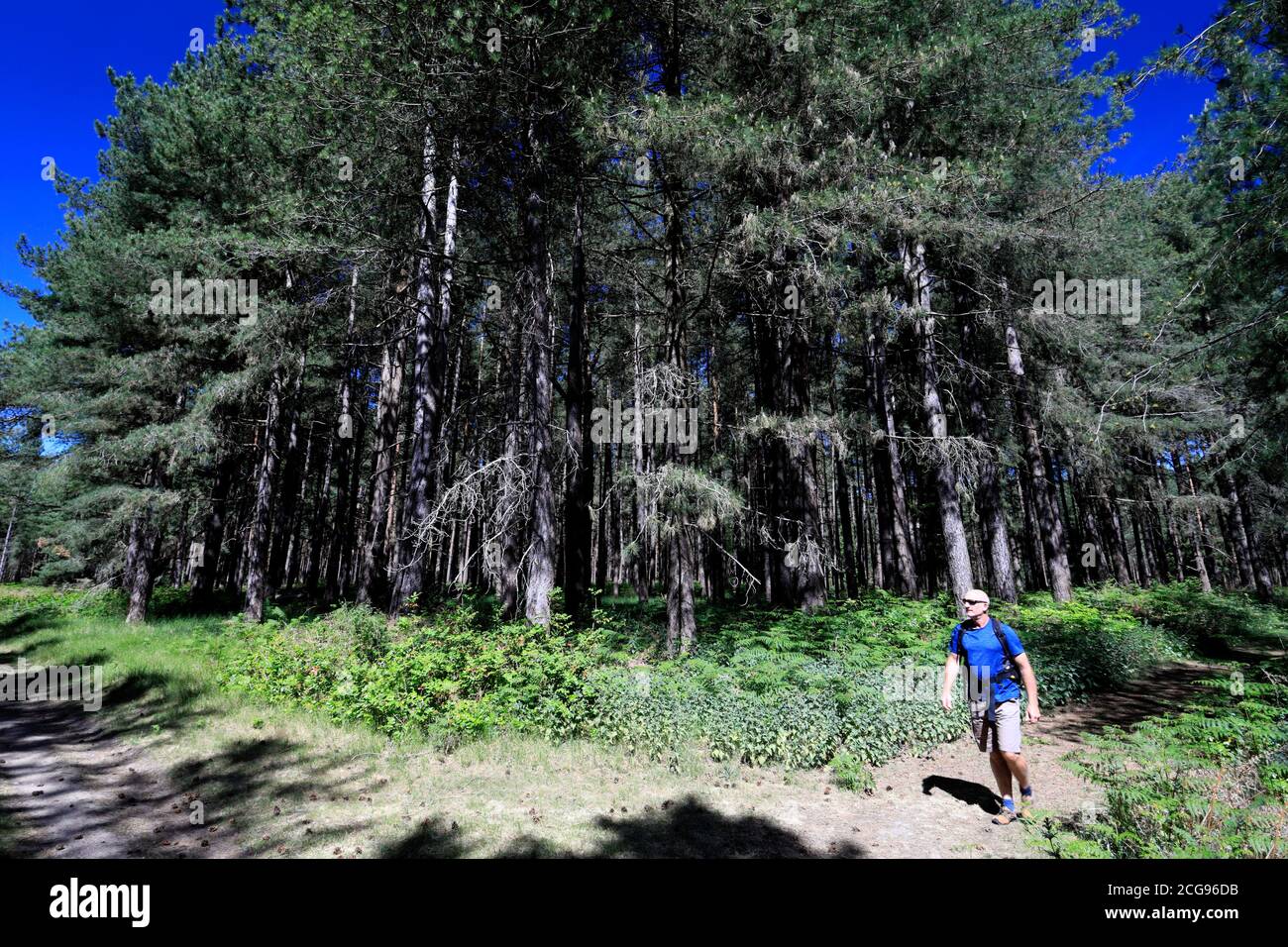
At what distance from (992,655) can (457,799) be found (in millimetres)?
5392

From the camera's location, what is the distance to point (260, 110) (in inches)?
480

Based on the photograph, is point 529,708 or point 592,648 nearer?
point 529,708

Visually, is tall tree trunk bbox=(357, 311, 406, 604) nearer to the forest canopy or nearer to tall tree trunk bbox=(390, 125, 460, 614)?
the forest canopy

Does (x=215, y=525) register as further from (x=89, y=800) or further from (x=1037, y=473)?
(x=1037, y=473)

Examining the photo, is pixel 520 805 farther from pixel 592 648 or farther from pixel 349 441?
pixel 349 441

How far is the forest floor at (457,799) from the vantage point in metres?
4.55

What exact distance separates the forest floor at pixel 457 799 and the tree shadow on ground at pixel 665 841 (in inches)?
0.7

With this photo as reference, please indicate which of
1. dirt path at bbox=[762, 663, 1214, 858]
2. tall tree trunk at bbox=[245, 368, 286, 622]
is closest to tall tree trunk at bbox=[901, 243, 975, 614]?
dirt path at bbox=[762, 663, 1214, 858]

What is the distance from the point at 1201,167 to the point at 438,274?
14119 millimetres

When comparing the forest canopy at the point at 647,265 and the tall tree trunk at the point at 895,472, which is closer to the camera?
the forest canopy at the point at 647,265

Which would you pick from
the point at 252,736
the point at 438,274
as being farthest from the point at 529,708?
the point at 438,274

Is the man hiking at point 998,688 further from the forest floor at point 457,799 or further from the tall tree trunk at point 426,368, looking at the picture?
the tall tree trunk at point 426,368

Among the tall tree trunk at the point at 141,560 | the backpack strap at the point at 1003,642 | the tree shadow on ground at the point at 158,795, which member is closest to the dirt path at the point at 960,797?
the backpack strap at the point at 1003,642
